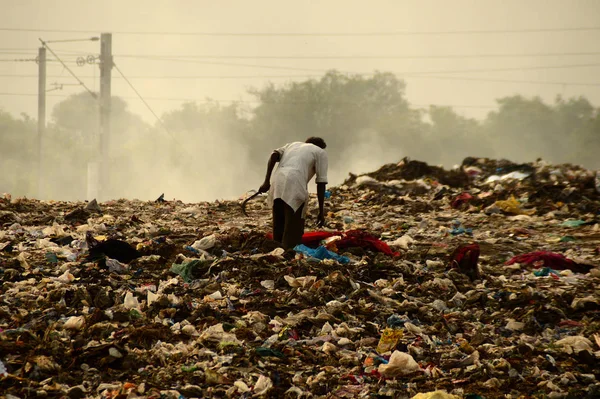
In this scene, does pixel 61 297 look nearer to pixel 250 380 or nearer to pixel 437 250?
pixel 250 380

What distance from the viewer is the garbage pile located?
4.48 meters

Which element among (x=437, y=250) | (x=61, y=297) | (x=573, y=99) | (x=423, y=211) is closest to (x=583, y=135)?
(x=573, y=99)

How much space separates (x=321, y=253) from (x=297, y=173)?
2.67ft

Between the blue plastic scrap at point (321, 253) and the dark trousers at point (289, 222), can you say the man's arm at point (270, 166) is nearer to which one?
the dark trousers at point (289, 222)

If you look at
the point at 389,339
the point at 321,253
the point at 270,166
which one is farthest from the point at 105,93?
the point at 389,339

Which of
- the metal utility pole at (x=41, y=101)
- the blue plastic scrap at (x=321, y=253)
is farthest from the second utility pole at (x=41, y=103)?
the blue plastic scrap at (x=321, y=253)

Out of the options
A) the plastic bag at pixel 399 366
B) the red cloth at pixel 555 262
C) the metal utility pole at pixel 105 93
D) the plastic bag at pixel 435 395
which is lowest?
the plastic bag at pixel 435 395

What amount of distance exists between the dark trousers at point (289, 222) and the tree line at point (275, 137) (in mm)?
26467

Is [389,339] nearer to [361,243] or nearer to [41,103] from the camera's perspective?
[361,243]

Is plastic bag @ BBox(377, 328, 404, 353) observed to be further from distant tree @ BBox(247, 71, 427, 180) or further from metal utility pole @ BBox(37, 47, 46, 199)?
distant tree @ BBox(247, 71, 427, 180)

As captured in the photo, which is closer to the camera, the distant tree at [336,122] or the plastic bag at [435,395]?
the plastic bag at [435,395]

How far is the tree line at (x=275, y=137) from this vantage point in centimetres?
3584

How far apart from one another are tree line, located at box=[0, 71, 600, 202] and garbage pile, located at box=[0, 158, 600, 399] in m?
26.3

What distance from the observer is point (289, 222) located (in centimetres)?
724
